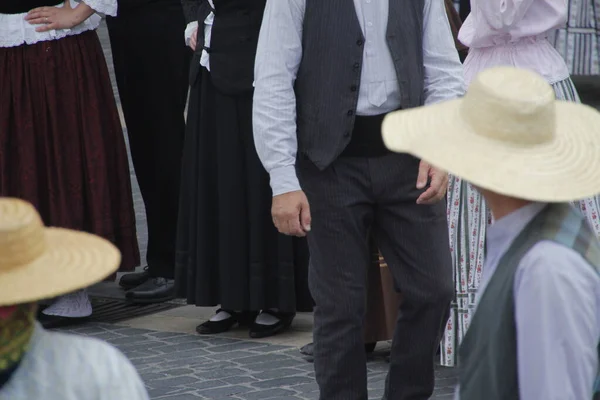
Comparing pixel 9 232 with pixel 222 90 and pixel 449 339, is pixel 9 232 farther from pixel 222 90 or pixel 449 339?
pixel 222 90

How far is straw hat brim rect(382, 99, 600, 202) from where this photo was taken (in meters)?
2.37

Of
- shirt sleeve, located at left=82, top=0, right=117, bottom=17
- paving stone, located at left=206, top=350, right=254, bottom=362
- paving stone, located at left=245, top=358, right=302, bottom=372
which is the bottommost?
paving stone, located at left=206, top=350, right=254, bottom=362

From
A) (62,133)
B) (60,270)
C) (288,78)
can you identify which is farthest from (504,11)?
(60,270)

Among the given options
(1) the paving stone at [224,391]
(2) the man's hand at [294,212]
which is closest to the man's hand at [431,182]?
(2) the man's hand at [294,212]

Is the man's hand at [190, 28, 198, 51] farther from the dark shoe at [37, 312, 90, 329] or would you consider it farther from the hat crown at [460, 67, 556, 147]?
the hat crown at [460, 67, 556, 147]

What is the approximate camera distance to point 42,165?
610 centimetres

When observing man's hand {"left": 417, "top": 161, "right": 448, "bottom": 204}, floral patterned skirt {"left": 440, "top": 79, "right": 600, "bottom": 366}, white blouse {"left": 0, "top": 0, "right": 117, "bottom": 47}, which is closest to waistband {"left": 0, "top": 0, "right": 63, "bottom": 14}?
white blouse {"left": 0, "top": 0, "right": 117, "bottom": 47}

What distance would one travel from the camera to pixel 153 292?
21.8 feet

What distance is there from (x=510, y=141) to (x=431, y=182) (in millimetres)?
1540

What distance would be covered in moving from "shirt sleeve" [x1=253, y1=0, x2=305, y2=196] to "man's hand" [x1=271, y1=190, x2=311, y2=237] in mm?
25

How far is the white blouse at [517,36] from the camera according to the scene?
4.77m

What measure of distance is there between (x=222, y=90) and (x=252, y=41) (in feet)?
0.86

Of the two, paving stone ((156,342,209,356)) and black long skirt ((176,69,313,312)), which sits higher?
black long skirt ((176,69,313,312))

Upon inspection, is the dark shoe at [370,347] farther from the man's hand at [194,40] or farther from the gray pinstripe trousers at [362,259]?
the man's hand at [194,40]
